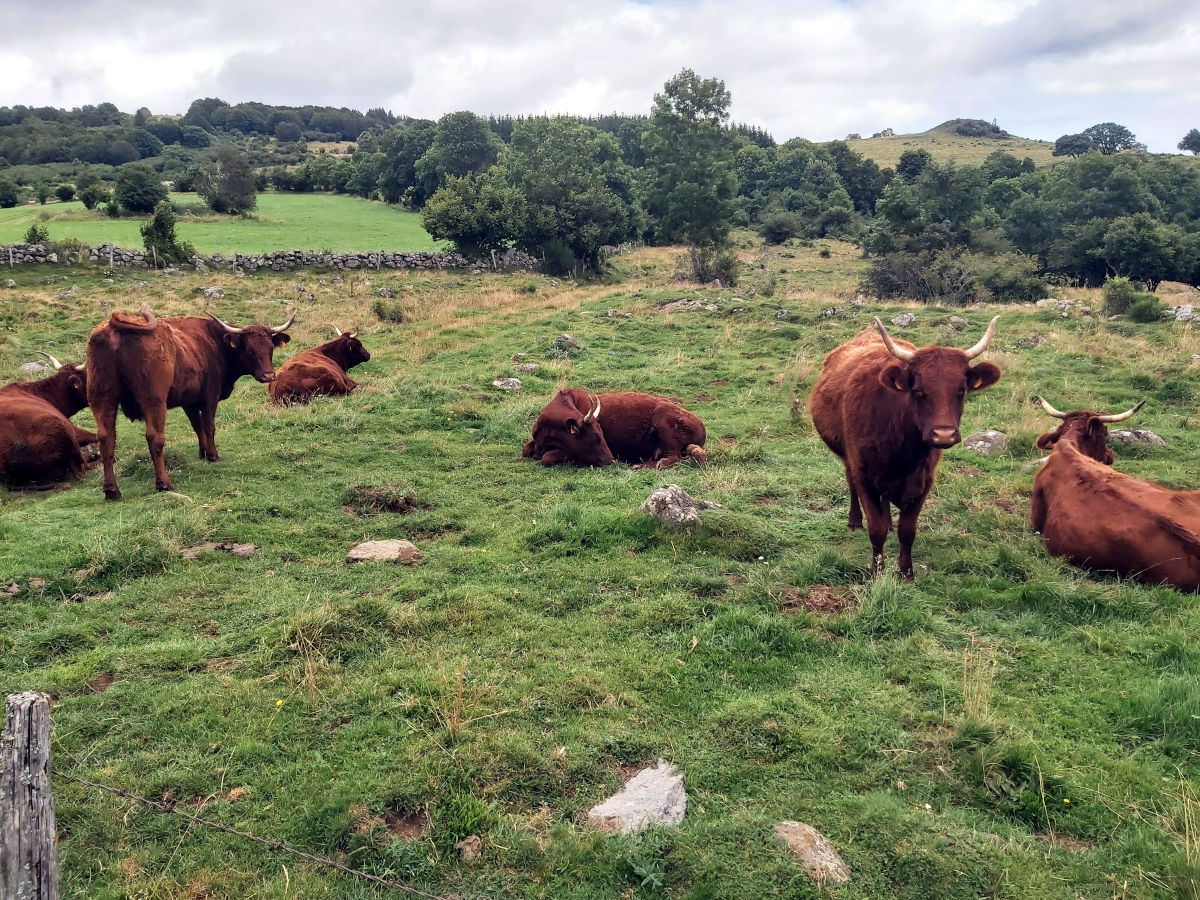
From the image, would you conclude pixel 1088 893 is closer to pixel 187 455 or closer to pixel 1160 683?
pixel 1160 683

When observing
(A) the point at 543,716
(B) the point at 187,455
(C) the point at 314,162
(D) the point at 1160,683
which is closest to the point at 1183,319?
(D) the point at 1160,683

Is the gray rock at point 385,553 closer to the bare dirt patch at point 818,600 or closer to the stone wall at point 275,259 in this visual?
the bare dirt patch at point 818,600

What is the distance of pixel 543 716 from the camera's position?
4.75 meters

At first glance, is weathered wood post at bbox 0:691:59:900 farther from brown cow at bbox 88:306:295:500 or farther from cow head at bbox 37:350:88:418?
cow head at bbox 37:350:88:418

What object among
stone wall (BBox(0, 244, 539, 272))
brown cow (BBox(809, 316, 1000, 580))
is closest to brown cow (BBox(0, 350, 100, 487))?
brown cow (BBox(809, 316, 1000, 580))

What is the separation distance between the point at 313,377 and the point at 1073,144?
122054mm

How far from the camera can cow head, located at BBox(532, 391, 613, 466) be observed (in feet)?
34.9

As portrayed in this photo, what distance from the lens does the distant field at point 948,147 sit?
10788cm

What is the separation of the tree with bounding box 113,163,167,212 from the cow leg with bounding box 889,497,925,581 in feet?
165

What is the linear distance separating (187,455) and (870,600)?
374 inches

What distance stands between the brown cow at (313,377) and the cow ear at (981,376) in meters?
11.5

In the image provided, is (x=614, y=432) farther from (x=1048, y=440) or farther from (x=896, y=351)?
(x=1048, y=440)

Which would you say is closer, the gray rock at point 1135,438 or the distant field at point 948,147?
the gray rock at point 1135,438

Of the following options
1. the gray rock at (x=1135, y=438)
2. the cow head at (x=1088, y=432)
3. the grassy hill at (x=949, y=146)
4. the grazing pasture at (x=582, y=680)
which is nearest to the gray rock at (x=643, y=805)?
the grazing pasture at (x=582, y=680)
